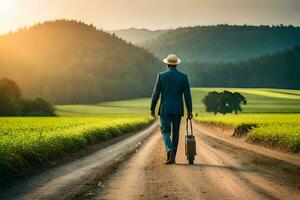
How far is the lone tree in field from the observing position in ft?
389

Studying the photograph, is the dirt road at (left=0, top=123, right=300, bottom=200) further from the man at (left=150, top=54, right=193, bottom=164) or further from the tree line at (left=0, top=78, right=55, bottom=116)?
the tree line at (left=0, top=78, right=55, bottom=116)

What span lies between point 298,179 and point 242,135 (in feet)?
85.1

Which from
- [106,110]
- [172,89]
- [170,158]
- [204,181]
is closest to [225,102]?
[106,110]

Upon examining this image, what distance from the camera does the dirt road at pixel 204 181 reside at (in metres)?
8.70

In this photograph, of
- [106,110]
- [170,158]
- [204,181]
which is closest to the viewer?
[204,181]

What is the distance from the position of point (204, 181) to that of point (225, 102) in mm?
112113

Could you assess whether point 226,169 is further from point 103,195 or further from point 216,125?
point 216,125

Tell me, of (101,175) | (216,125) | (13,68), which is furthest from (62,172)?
(13,68)

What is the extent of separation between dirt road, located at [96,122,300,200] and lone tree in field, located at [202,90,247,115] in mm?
103751

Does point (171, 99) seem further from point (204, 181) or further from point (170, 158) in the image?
point (204, 181)

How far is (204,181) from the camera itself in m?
10.4

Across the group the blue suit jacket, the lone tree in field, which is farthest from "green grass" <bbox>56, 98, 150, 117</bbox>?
the blue suit jacket

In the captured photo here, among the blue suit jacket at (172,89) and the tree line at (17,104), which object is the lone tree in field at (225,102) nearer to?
the tree line at (17,104)

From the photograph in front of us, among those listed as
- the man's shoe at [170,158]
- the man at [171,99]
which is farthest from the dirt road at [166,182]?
the man at [171,99]
